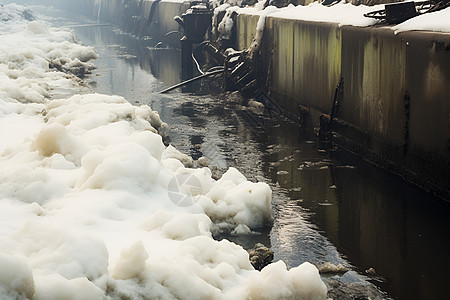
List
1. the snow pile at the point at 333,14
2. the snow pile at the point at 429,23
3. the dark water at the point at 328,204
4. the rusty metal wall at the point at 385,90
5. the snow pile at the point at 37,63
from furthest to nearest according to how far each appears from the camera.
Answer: the snow pile at the point at 37,63 → the snow pile at the point at 333,14 → the snow pile at the point at 429,23 → the rusty metal wall at the point at 385,90 → the dark water at the point at 328,204

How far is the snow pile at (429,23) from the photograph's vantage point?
24.6 ft

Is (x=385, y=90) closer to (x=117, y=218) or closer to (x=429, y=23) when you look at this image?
(x=429, y=23)

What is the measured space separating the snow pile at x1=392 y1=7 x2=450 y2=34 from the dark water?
1.73 m

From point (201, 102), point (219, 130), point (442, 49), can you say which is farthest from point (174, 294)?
point (201, 102)

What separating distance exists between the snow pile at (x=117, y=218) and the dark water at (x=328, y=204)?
0.63 meters

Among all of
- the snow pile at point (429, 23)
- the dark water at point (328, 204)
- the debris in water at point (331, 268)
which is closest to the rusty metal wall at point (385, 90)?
the snow pile at point (429, 23)

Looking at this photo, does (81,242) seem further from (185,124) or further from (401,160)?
(185,124)

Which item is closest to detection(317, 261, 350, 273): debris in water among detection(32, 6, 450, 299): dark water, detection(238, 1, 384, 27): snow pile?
detection(32, 6, 450, 299): dark water

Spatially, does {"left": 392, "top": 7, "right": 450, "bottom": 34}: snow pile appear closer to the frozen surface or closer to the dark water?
the frozen surface

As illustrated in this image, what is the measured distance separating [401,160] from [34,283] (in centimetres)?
525

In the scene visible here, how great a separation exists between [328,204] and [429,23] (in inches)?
91.1

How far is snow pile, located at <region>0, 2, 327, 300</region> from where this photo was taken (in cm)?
412

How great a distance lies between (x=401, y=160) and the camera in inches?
316

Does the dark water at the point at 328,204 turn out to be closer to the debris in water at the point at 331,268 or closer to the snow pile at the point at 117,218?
the debris in water at the point at 331,268
